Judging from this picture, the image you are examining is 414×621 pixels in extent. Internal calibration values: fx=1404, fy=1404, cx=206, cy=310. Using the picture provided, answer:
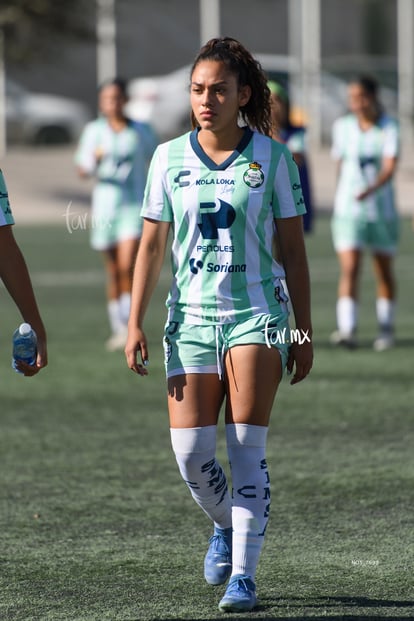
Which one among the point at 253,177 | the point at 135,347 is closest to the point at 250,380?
the point at 135,347

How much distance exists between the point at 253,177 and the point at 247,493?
113 centimetres

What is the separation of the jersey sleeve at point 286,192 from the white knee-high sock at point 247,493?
78 centimetres

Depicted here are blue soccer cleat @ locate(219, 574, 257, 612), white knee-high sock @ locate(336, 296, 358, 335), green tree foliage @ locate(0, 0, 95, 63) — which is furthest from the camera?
green tree foliage @ locate(0, 0, 95, 63)

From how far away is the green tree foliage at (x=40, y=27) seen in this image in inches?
1328

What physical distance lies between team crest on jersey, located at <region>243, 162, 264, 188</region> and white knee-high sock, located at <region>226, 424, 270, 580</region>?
864 mm

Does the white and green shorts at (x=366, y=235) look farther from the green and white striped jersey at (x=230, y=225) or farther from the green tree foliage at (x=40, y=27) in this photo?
the green tree foliage at (x=40, y=27)

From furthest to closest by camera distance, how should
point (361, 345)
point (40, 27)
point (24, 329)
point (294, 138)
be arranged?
point (40, 27)
point (361, 345)
point (294, 138)
point (24, 329)

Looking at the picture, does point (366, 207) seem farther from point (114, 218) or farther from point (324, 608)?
point (324, 608)

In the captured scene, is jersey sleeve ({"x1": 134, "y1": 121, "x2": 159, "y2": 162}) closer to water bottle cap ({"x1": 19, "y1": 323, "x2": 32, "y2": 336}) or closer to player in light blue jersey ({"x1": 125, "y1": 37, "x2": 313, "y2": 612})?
player in light blue jersey ({"x1": 125, "y1": 37, "x2": 313, "y2": 612})

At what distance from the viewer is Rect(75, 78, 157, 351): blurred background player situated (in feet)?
39.5

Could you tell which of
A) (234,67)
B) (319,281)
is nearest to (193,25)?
(319,281)

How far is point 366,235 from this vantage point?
12.2 metres

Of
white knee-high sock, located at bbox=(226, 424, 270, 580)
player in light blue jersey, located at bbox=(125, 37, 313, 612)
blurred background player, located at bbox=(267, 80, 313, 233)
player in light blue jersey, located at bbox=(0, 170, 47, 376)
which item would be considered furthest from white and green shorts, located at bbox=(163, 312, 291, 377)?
blurred background player, located at bbox=(267, 80, 313, 233)

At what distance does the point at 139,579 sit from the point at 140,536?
2.35 ft
